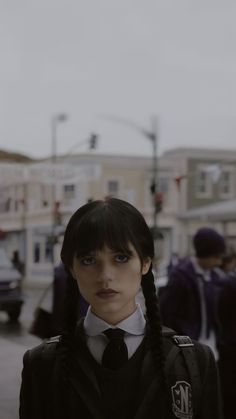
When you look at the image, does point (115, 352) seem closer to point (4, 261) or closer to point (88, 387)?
point (88, 387)

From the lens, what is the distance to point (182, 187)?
4344 cm

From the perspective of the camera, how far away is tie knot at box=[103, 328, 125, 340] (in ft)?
5.47

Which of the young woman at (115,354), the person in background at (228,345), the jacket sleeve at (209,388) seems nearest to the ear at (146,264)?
the young woman at (115,354)

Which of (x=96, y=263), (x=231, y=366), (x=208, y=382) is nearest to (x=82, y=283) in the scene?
(x=96, y=263)

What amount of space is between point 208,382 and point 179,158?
43202 mm

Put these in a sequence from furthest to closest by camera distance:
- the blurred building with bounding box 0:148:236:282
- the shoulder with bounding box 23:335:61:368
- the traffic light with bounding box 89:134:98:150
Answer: the blurred building with bounding box 0:148:236:282
the traffic light with bounding box 89:134:98:150
the shoulder with bounding box 23:335:61:368

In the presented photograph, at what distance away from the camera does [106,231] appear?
1.68 metres

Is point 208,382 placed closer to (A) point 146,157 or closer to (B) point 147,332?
(B) point 147,332

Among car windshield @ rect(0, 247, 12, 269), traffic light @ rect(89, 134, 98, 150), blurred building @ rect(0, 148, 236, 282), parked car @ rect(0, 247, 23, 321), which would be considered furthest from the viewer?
blurred building @ rect(0, 148, 236, 282)

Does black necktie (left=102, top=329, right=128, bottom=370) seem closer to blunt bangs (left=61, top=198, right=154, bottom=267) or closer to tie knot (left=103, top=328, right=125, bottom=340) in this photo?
tie knot (left=103, top=328, right=125, bottom=340)

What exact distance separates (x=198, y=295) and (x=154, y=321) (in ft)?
10.3

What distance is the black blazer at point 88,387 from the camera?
1.65 m

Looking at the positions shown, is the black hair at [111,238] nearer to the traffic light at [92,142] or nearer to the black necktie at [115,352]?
the black necktie at [115,352]

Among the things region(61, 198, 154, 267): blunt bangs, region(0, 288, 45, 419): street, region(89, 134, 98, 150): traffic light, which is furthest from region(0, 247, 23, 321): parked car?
region(61, 198, 154, 267): blunt bangs
